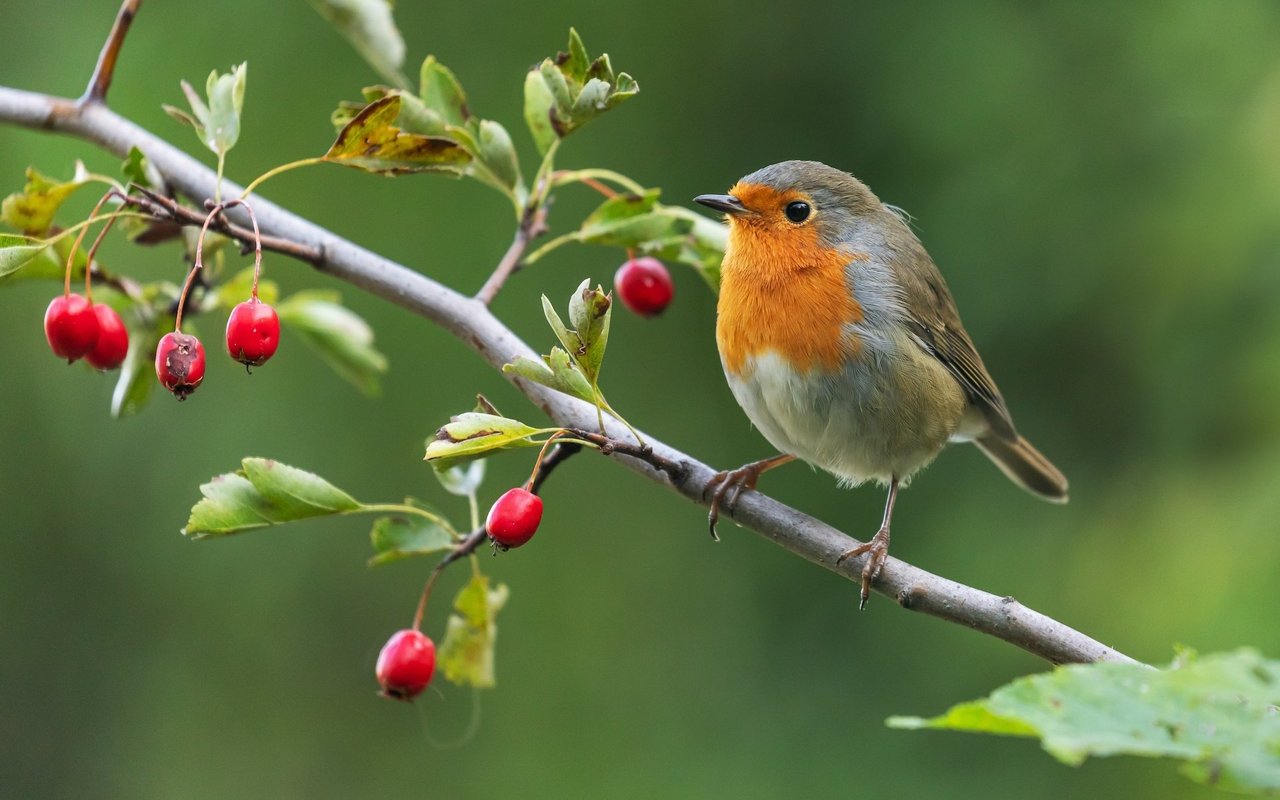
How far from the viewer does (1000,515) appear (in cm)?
511

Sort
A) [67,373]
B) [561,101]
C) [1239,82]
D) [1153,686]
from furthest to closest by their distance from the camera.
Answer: [67,373], [1239,82], [561,101], [1153,686]

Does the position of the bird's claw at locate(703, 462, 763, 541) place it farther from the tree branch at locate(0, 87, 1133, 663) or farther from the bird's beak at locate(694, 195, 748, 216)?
the bird's beak at locate(694, 195, 748, 216)

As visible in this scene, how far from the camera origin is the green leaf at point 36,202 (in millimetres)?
2152

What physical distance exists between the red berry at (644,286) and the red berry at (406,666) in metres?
0.92

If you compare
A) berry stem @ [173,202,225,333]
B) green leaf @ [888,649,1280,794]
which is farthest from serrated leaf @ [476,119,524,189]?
green leaf @ [888,649,1280,794]

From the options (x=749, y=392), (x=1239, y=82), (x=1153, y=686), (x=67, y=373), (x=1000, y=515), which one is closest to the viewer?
(x=1153, y=686)

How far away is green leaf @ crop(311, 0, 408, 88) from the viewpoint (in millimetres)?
2615

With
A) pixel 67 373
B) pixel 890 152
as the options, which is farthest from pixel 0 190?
pixel 890 152

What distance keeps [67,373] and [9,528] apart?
2.83ft

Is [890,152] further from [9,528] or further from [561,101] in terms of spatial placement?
[9,528]

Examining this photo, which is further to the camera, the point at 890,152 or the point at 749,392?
the point at 890,152

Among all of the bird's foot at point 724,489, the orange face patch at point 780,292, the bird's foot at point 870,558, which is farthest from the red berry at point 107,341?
the orange face patch at point 780,292


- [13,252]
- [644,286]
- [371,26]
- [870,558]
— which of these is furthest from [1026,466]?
[13,252]

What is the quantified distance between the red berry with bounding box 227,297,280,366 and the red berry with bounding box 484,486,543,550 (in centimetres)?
42
